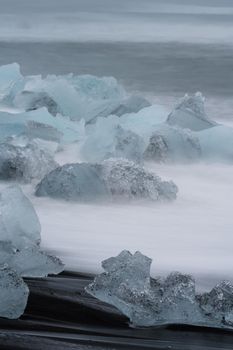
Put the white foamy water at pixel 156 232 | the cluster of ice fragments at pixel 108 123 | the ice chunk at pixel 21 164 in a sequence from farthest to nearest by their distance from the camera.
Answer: the cluster of ice fragments at pixel 108 123 → the ice chunk at pixel 21 164 → the white foamy water at pixel 156 232

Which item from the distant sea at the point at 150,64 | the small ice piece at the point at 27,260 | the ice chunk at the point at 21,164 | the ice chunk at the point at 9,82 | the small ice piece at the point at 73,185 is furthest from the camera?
the distant sea at the point at 150,64

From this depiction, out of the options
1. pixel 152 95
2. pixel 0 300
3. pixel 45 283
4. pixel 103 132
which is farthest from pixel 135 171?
pixel 152 95

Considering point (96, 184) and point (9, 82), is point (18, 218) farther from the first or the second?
point (9, 82)

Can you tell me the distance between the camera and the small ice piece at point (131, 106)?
3717mm

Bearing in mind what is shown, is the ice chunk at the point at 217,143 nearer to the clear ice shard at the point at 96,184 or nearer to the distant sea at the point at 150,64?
the clear ice shard at the point at 96,184

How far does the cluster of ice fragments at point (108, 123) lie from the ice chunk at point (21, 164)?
1.05 feet

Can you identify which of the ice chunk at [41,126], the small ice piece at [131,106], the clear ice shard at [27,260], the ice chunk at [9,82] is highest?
the ice chunk at [9,82]

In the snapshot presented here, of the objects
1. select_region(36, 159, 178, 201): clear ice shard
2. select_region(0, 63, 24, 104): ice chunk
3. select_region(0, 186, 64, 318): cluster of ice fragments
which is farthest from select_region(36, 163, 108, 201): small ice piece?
select_region(0, 63, 24, 104): ice chunk

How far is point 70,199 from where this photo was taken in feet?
8.54

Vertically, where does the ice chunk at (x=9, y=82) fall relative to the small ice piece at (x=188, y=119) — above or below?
above

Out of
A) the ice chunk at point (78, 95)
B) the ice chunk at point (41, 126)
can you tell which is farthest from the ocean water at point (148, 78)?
the ice chunk at point (78, 95)

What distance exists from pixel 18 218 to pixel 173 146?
44.2 inches

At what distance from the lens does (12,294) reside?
1.80 m

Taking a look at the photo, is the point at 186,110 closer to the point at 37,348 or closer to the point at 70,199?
the point at 70,199
